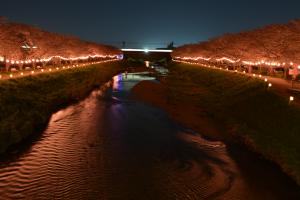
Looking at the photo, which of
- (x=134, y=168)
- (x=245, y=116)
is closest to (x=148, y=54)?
(x=245, y=116)

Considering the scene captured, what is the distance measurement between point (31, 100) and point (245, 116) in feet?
52.3

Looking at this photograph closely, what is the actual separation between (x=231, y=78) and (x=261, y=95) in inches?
523

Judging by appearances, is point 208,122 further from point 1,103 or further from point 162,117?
point 1,103

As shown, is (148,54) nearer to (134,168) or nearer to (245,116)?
(245,116)

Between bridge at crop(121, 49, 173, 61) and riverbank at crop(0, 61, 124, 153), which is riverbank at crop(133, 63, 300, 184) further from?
bridge at crop(121, 49, 173, 61)

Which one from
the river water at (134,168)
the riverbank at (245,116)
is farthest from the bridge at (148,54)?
the river water at (134,168)

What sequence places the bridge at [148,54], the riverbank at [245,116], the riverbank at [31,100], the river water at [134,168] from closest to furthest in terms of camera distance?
1. the river water at [134,168]
2. the riverbank at [245,116]
3. the riverbank at [31,100]
4. the bridge at [148,54]

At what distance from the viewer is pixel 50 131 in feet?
64.3

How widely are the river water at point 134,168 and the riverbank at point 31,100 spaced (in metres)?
1.05

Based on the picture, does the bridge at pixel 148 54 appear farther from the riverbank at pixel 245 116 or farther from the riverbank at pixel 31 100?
the riverbank at pixel 245 116

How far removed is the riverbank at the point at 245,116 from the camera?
15.1 m

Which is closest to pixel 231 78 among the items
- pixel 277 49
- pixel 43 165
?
pixel 277 49

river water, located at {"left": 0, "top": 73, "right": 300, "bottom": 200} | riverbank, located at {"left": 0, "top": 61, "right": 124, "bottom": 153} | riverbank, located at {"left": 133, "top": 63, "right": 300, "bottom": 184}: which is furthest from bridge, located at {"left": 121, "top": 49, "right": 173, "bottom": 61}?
river water, located at {"left": 0, "top": 73, "right": 300, "bottom": 200}

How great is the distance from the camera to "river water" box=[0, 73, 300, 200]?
1202 cm
